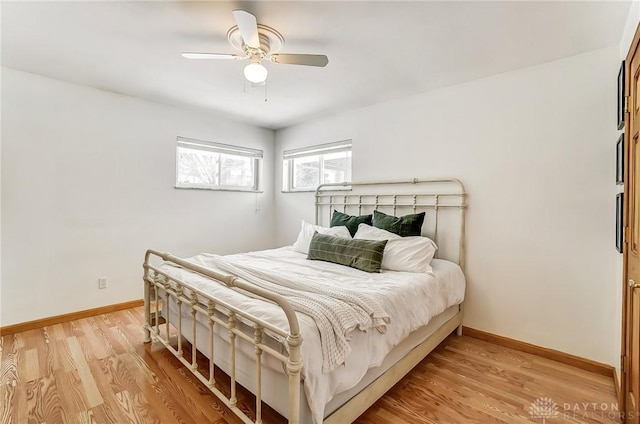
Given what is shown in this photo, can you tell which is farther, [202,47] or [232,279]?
[202,47]

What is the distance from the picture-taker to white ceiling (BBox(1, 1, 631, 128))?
183 cm

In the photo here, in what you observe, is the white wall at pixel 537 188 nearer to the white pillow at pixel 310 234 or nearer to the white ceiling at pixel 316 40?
the white ceiling at pixel 316 40

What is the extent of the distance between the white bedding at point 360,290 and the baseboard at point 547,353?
1.43 feet

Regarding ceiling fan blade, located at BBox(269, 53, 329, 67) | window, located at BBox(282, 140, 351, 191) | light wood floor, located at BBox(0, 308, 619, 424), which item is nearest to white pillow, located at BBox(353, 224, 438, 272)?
light wood floor, located at BBox(0, 308, 619, 424)

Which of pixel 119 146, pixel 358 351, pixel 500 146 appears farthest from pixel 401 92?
pixel 119 146

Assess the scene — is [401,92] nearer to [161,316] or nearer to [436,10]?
[436,10]

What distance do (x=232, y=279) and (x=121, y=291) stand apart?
2.62 meters

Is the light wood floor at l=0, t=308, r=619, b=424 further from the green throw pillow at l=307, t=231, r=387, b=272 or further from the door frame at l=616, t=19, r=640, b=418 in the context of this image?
the green throw pillow at l=307, t=231, r=387, b=272

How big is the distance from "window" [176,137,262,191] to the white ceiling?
36.4 inches

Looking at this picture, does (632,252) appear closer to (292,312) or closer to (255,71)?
(292,312)

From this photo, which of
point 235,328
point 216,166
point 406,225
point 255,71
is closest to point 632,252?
point 406,225

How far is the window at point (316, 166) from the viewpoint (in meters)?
3.96

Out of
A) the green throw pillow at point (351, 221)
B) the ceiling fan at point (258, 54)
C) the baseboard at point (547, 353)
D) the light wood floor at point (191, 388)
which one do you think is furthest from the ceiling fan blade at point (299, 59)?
the baseboard at point (547, 353)

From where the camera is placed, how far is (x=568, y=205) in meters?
2.35
